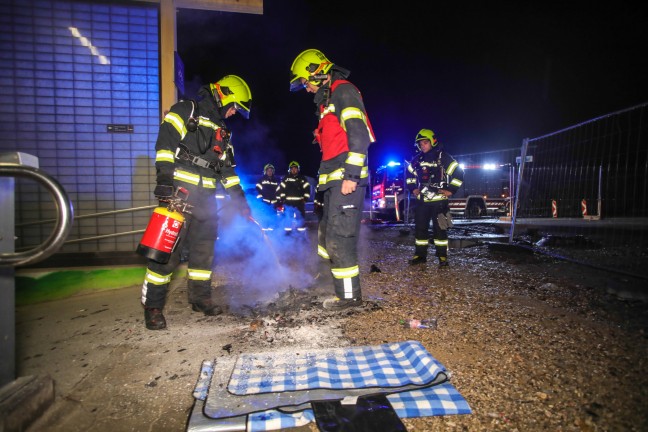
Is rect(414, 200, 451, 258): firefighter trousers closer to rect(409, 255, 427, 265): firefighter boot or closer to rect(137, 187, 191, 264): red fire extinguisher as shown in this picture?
rect(409, 255, 427, 265): firefighter boot

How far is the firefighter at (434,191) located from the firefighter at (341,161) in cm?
256

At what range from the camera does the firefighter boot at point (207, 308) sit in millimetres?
3443

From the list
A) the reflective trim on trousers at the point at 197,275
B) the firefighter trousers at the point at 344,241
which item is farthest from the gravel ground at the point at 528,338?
the reflective trim on trousers at the point at 197,275

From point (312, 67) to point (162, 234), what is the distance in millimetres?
2324

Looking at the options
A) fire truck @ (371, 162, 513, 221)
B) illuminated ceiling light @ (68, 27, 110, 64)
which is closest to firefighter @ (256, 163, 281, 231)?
fire truck @ (371, 162, 513, 221)

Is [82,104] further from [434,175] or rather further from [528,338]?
[528,338]

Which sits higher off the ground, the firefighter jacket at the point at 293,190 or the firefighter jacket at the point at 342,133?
the firefighter jacket at the point at 342,133

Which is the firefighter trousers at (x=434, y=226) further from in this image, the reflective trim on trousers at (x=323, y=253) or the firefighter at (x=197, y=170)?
the firefighter at (x=197, y=170)

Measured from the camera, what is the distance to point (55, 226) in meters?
1.52

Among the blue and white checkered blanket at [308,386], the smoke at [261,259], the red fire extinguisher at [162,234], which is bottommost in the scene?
the smoke at [261,259]

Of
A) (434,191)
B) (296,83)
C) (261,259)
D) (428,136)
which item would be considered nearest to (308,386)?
(296,83)

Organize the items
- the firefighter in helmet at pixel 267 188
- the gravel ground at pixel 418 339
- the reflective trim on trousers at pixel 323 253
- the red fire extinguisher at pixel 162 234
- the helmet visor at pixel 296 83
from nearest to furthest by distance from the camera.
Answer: the gravel ground at pixel 418 339 → the red fire extinguisher at pixel 162 234 → the helmet visor at pixel 296 83 → the reflective trim on trousers at pixel 323 253 → the firefighter in helmet at pixel 267 188

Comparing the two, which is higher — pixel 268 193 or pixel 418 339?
pixel 268 193

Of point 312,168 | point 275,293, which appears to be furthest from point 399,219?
point 312,168
